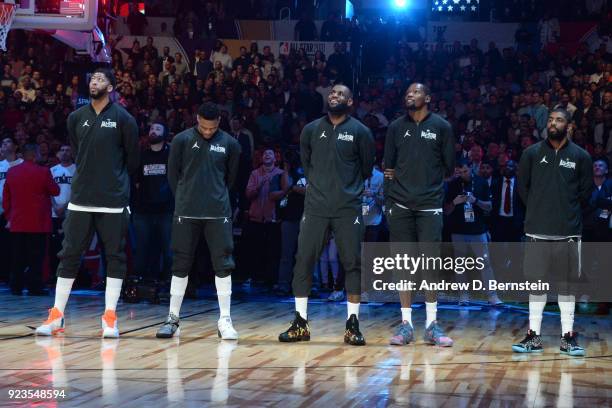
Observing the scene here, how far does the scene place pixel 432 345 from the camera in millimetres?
9250

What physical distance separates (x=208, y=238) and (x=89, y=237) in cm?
110

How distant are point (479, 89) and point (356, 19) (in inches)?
214

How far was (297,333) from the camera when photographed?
9258 mm

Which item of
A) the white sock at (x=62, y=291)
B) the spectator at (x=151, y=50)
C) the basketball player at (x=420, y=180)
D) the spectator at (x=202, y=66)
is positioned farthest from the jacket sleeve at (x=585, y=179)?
the spectator at (x=151, y=50)

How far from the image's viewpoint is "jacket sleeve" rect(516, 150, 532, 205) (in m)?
9.22

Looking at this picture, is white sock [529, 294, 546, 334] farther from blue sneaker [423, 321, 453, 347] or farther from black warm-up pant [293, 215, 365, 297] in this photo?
black warm-up pant [293, 215, 365, 297]

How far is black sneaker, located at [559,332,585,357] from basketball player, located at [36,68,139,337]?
4017mm

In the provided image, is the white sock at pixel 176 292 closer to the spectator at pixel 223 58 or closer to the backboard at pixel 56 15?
the backboard at pixel 56 15

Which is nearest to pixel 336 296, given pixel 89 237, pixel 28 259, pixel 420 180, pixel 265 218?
pixel 265 218

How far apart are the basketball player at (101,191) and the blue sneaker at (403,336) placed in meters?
2.54

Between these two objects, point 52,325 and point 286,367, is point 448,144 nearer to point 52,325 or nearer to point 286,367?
point 286,367

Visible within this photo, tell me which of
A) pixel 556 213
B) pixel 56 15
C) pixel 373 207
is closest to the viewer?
pixel 556 213

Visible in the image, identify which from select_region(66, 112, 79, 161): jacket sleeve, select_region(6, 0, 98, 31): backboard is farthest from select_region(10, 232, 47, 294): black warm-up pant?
select_region(66, 112, 79, 161): jacket sleeve

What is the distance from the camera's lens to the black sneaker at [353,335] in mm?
9105
